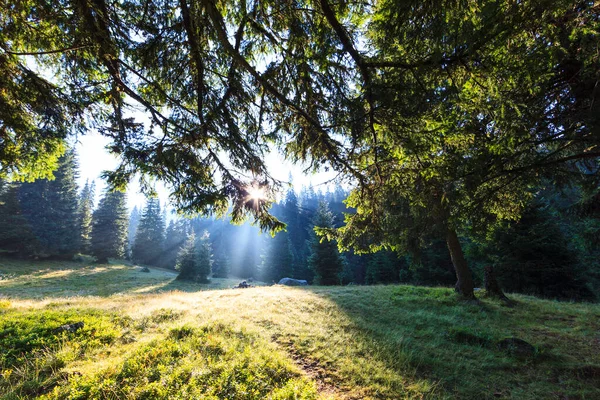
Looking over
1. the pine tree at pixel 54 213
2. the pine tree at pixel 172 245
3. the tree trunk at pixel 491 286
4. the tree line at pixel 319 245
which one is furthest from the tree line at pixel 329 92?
the pine tree at pixel 172 245

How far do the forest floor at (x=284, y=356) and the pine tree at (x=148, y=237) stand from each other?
3975cm

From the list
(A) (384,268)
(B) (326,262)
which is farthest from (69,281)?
(A) (384,268)

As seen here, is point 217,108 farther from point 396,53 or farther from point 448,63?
point 448,63

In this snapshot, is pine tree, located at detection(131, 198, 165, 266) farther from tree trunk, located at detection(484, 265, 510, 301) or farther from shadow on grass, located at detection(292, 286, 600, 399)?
tree trunk, located at detection(484, 265, 510, 301)

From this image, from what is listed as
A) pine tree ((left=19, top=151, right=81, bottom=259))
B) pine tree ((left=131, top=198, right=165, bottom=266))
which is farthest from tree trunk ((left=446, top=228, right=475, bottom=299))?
pine tree ((left=131, top=198, right=165, bottom=266))

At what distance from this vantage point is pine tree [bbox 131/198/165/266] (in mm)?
43656

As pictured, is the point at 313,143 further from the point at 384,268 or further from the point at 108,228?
the point at 108,228

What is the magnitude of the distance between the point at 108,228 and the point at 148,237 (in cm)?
950

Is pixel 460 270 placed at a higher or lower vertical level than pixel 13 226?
lower

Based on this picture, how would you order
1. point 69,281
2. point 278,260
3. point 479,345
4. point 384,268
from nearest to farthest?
point 479,345
point 69,281
point 384,268
point 278,260

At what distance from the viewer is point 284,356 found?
187 inches

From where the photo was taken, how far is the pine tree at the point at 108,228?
33.9 m

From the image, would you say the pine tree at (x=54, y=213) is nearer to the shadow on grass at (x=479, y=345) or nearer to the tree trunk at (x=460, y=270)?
the shadow on grass at (x=479, y=345)

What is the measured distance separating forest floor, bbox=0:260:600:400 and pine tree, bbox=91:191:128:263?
31.6 m
